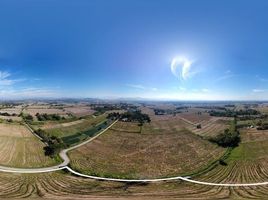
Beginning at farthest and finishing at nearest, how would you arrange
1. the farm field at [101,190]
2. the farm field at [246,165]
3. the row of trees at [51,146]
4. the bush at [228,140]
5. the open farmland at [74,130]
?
the open farmland at [74,130]
the bush at [228,140]
the row of trees at [51,146]
the farm field at [246,165]
the farm field at [101,190]

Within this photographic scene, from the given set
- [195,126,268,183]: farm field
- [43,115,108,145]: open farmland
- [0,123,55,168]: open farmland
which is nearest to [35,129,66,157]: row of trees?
[0,123,55,168]: open farmland

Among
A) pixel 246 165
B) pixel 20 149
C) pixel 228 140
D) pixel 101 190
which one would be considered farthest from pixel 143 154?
pixel 20 149

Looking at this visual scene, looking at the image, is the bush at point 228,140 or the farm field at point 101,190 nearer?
the farm field at point 101,190

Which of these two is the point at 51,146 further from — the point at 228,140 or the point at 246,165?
the point at 228,140

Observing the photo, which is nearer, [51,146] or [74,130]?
[51,146]

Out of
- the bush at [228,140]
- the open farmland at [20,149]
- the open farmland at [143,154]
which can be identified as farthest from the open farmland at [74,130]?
the bush at [228,140]

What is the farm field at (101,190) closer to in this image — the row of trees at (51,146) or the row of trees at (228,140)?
the row of trees at (51,146)
